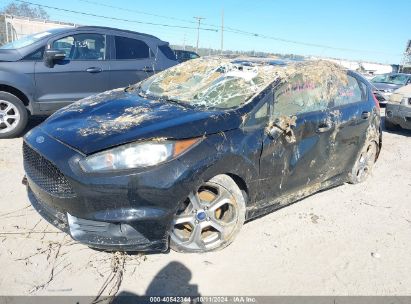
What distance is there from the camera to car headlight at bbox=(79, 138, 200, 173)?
274cm

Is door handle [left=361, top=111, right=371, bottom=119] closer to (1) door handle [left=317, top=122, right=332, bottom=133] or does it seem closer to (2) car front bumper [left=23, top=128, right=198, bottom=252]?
(1) door handle [left=317, top=122, right=332, bottom=133]

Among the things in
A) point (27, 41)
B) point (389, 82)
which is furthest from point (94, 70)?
point (389, 82)

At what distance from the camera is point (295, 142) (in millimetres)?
3725

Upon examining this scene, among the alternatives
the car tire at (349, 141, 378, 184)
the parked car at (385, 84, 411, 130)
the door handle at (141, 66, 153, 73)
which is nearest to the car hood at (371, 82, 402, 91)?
the parked car at (385, 84, 411, 130)

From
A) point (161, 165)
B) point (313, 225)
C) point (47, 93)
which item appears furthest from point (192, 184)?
point (47, 93)

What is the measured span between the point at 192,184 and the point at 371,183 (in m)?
3.52

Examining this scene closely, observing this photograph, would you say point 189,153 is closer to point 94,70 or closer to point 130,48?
point 94,70

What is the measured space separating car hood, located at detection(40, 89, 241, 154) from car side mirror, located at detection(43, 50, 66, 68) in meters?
2.56

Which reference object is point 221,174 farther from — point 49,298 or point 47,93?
point 47,93

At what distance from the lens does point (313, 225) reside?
397cm

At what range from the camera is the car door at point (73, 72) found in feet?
19.8

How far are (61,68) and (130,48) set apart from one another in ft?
4.35

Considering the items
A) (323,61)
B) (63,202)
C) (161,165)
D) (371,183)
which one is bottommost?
(371,183)

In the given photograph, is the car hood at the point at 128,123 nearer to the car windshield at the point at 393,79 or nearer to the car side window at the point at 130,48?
the car side window at the point at 130,48
